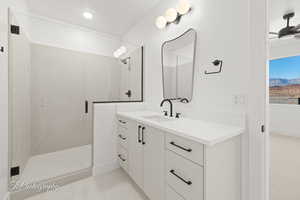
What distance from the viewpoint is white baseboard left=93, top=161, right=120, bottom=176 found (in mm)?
1995

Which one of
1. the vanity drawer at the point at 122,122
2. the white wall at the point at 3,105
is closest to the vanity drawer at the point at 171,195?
the vanity drawer at the point at 122,122

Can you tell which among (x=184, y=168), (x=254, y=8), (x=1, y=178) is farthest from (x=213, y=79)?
(x=1, y=178)

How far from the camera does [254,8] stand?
1087 mm

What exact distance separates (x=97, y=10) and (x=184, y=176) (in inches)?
108

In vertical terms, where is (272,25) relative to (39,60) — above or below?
above

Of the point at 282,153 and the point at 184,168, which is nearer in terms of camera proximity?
the point at 184,168

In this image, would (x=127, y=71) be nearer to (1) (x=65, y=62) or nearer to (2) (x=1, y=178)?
(1) (x=65, y=62)

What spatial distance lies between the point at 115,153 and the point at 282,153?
10.1 ft

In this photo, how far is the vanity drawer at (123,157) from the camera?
1852 mm

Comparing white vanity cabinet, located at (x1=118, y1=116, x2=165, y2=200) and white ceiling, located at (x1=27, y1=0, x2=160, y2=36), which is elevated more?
white ceiling, located at (x1=27, y1=0, x2=160, y2=36)

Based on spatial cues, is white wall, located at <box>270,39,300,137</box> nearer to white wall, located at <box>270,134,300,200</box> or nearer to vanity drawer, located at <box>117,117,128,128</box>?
white wall, located at <box>270,134,300,200</box>

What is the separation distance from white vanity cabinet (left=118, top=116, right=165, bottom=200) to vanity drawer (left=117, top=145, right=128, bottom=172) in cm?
10

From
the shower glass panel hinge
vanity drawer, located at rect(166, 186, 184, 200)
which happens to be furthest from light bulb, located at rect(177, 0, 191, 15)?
the shower glass panel hinge

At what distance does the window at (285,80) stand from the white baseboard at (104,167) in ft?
15.9
